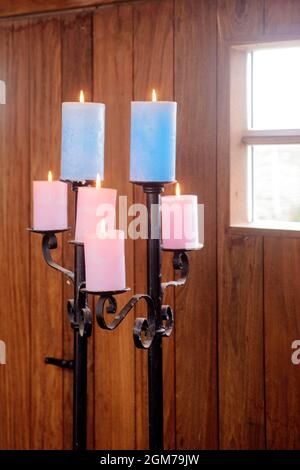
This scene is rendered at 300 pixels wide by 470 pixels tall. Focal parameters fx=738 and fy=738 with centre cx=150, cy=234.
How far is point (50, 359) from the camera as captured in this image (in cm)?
242

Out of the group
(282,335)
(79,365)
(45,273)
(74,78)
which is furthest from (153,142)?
(45,273)

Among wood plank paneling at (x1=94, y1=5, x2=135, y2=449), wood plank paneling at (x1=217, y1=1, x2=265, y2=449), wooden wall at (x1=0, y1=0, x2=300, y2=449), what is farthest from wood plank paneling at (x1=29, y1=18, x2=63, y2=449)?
wood plank paneling at (x1=217, y1=1, x2=265, y2=449)

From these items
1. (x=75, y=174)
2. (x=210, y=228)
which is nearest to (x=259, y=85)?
(x=210, y=228)

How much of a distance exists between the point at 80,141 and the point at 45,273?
35.7 inches

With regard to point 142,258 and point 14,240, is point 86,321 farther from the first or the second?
point 14,240

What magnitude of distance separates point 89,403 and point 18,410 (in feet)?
1.01

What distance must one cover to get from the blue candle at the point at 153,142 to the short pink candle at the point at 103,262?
0.14m

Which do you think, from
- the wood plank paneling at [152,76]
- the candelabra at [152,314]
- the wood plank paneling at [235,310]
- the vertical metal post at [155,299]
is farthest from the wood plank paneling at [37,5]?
the vertical metal post at [155,299]

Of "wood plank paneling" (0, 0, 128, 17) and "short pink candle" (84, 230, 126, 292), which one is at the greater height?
"wood plank paneling" (0, 0, 128, 17)

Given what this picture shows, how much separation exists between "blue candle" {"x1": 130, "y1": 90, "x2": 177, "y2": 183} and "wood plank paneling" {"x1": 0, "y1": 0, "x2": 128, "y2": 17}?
2.91ft

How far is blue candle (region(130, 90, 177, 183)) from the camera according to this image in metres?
1.44

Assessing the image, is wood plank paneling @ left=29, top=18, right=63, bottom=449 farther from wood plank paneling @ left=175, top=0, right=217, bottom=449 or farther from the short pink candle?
the short pink candle

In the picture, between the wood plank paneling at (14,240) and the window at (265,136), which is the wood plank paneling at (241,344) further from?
the wood plank paneling at (14,240)
